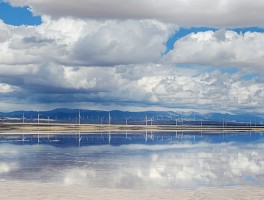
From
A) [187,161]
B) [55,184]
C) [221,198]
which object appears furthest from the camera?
[187,161]

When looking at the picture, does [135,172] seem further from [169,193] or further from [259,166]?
[259,166]

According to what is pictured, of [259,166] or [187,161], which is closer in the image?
[259,166]

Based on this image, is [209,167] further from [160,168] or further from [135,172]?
[135,172]

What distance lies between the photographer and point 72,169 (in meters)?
47.5

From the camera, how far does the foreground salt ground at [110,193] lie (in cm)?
3055

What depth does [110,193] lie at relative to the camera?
32281 mm

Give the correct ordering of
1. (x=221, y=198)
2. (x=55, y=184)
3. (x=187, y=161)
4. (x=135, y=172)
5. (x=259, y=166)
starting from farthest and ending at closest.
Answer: (x=187, y=161)
(x=259, y=166)
(x=135, y=172)
(x=55, y=184)
(x=221, y=198)

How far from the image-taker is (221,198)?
30.8 m

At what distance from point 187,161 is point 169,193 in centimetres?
2555

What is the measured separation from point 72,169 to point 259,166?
22293mm

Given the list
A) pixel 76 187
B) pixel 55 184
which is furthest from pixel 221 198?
pixel 55 184

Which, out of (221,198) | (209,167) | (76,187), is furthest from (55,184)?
(209,167)

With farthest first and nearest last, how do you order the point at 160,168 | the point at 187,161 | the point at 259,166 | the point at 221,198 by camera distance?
1. the point at 187,161
2. the point at 259,166
3. the point at 160,168
4. the point at 221,198

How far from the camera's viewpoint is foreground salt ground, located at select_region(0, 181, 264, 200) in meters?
30.5
